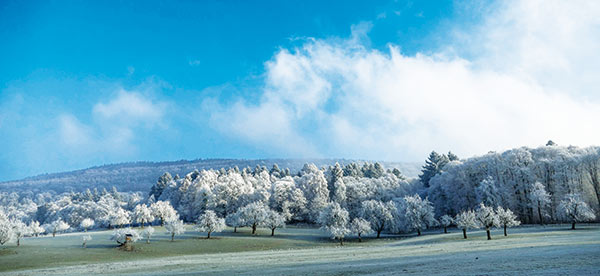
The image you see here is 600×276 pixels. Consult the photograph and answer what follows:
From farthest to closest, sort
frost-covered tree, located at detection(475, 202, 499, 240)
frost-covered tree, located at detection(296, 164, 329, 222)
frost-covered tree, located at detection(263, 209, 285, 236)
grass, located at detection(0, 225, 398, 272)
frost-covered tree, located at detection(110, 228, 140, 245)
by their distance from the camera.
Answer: frost-covered tree, located at detection(296, 164, 329, 222)
frost-covered tree, located at detection(263, 209, 285, 236)
frost-covered tree, located at detection(110, 228, 140, 245)
frost-covered tree, located at detection(475, 202, 499, 240)
grass, located at detection(0, 225, 398, 272)

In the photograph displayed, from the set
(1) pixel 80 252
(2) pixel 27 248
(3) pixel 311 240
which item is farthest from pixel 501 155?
(2) pixel 27 248

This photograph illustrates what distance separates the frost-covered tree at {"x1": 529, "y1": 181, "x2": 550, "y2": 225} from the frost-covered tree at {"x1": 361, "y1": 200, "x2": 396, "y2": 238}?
30245 millimetres

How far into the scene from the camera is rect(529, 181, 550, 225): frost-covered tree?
2945 inches

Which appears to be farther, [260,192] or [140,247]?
[260,192]

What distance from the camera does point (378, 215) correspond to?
275 ft

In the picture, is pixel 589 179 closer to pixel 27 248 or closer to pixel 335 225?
→ pixel 335 225

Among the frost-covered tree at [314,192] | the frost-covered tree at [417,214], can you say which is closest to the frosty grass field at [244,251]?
the frost-covered tree at [417,214]

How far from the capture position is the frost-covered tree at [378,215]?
82438 millimetres

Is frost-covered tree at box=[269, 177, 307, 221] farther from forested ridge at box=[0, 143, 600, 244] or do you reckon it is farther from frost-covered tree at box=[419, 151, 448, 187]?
frost-covered tree at box=[419, 151, 448, 187]

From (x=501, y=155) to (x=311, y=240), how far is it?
54.8m

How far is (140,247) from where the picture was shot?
67688 millimetres

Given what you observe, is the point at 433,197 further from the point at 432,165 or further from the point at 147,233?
the point at 147,233

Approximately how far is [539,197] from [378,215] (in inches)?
1355

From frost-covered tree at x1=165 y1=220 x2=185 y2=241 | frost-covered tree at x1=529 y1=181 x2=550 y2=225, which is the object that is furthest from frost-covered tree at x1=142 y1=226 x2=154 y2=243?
frost-covered tree at x1=529 y1=181 x2=550 y2=225
